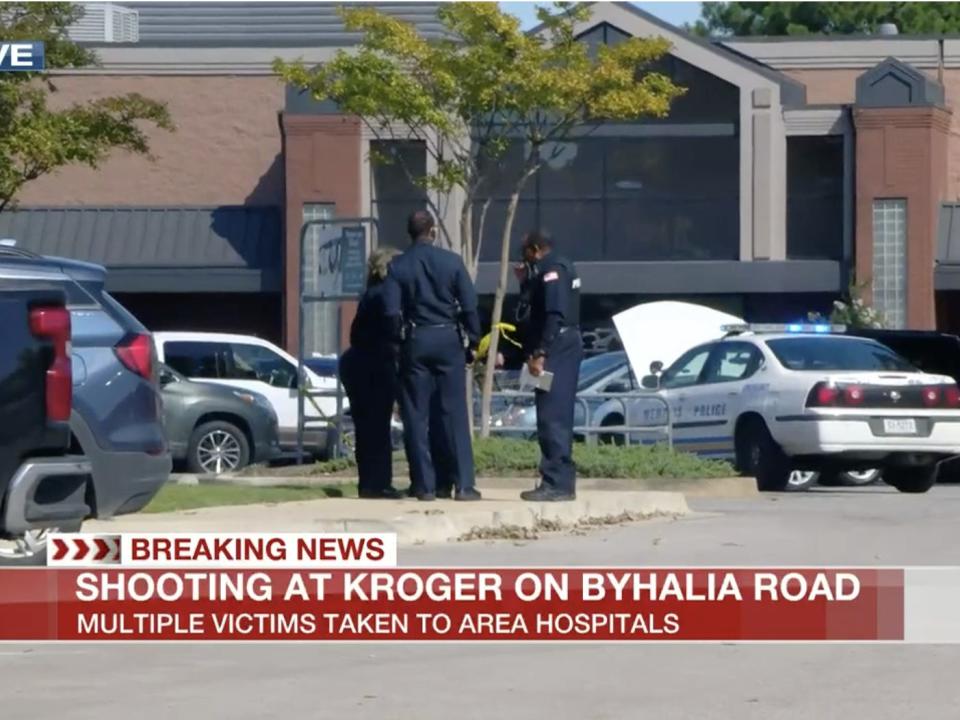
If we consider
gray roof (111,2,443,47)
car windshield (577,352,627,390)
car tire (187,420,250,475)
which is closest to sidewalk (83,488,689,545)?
car tire (187,420,250,475)

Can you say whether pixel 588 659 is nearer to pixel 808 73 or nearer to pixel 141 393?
pixel 141 393

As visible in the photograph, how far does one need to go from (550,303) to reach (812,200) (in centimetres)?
2292

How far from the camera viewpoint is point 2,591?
8.44 meters

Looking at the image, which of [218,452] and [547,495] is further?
[218,452]

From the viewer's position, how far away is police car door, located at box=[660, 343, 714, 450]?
18.8 meters

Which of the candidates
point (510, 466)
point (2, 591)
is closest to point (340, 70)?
point (510, 466)

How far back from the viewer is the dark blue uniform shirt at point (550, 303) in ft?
42.3

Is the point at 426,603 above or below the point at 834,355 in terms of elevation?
below

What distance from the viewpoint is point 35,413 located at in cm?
820

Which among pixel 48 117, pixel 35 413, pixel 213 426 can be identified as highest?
pixel 48 117

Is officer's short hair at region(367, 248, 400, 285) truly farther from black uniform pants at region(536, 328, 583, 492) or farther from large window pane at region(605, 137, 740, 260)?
large window pane at region(605, 137, 740, 260)

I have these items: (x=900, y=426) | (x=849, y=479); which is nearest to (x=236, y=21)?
(x=849, y=479)

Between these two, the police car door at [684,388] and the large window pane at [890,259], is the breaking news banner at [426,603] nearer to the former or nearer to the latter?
the police car door at [684,388]

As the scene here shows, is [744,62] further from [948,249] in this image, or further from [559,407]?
[559,407]
